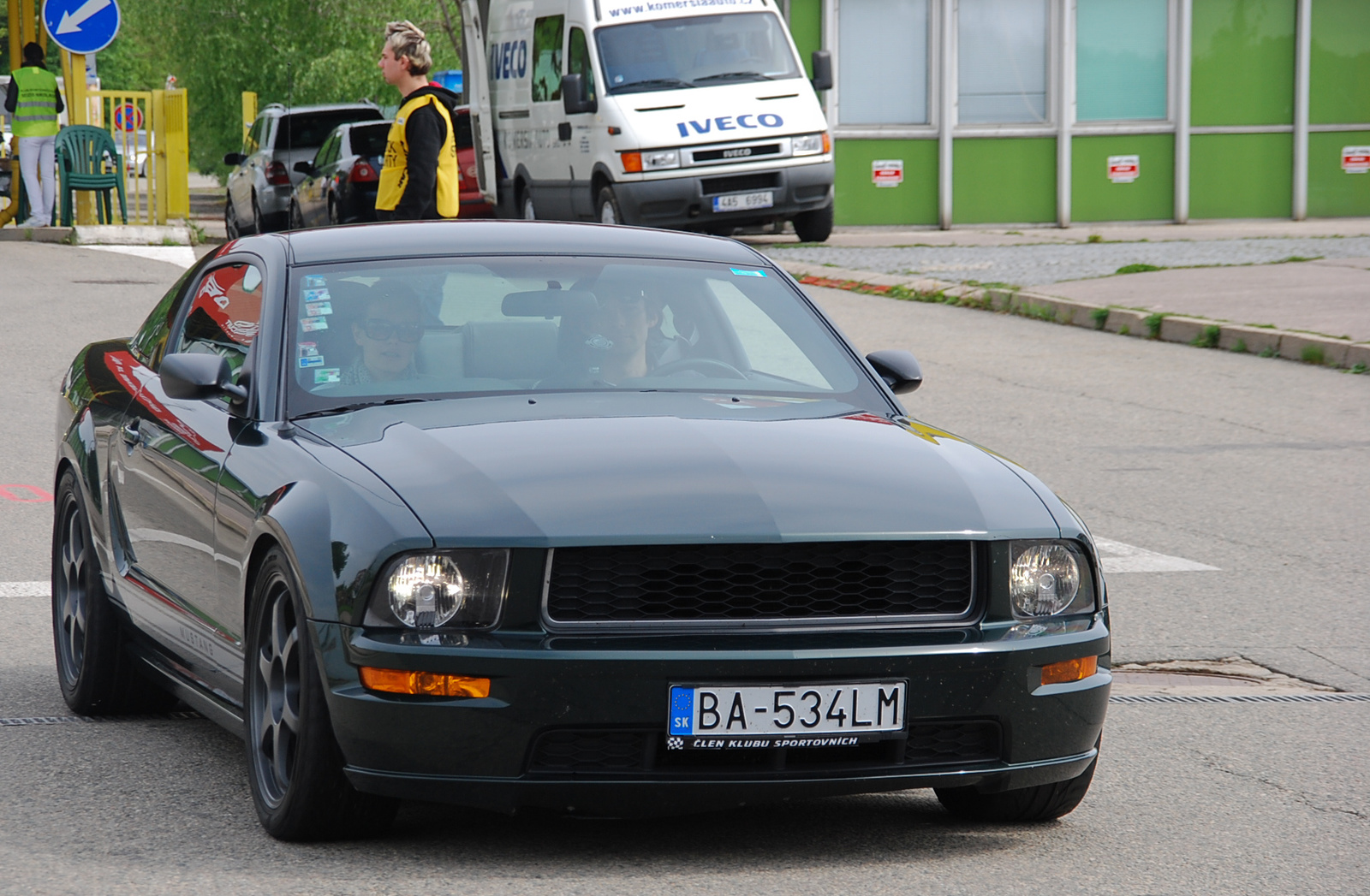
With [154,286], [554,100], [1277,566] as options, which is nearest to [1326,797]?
[1277,566]

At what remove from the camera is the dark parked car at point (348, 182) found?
72.4ft

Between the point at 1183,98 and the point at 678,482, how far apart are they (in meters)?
23.3

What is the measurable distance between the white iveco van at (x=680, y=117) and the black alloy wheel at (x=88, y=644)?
1471 cm

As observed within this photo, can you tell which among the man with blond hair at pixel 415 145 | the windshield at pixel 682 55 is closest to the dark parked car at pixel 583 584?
the man with blond hair at pixel 415 145

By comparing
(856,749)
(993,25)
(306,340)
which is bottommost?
(856,749)

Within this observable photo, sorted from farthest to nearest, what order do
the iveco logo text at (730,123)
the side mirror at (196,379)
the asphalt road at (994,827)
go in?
the iveco logo text at (730,123) < the side mirror at (196,379) < the asphalt road at (994,827)

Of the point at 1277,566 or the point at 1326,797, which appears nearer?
the point at 1326,797

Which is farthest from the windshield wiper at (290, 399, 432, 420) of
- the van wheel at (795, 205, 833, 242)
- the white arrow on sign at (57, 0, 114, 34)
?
the white arrow on sign at (57, 0, 114, 34)

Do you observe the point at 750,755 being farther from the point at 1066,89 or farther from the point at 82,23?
the point at 1066,89

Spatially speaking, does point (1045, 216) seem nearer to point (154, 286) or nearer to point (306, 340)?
point (154, 286)

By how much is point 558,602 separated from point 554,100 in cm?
1861

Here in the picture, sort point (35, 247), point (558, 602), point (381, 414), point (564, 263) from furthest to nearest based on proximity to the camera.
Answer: point (35, 247) < point (564, 263) < point (381, 414) < point (558, 602)

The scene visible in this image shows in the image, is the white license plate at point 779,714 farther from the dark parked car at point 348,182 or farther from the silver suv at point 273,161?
the silver suv at point 273,161

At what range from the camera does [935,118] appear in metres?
26.0
